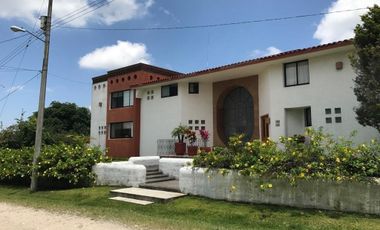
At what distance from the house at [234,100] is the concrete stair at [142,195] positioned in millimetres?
6989

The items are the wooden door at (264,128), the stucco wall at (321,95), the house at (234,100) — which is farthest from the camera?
the wooden door at (264,128)

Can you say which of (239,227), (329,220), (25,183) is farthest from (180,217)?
(25,183)

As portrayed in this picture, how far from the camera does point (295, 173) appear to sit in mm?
8703

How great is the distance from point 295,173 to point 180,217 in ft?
9.88

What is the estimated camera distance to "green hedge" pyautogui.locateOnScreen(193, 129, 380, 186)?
8.34m

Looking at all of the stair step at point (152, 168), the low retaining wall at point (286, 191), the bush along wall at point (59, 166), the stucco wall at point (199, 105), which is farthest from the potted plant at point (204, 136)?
the low retaining wall at point (286, 191)

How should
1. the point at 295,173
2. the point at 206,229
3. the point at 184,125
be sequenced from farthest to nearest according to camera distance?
Answer: the point at 184,125, the point at 295,173, the point at 206,229

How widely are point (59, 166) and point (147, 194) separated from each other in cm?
451

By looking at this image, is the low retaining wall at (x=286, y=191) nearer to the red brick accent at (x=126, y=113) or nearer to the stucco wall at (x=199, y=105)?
the stucco wall at (x=199, y=105)

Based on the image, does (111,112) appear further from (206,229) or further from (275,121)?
(206,229)

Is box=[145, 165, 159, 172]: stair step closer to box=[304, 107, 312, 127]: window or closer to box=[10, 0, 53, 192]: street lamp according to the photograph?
box=[10, 0, 53, 192]: street lamp

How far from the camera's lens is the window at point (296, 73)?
15.6 meters

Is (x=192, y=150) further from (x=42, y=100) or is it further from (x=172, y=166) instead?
(x=42, y=100)

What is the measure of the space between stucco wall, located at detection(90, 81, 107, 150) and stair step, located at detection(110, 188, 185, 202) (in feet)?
47.7
